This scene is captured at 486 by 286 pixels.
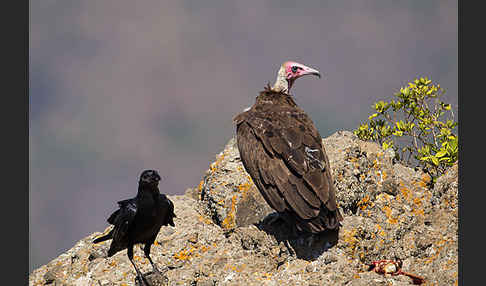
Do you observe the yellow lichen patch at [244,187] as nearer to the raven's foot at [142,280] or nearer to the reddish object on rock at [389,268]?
the raven's foot at [142,280]

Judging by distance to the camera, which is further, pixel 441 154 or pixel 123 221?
pixel 441 154

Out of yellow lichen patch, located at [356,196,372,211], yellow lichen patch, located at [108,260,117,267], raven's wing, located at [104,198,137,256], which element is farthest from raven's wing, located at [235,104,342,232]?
yellow lichen patch, located at [108,260,117,267]

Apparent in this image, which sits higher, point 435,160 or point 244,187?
point 244,187

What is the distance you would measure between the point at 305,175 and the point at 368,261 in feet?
4.69

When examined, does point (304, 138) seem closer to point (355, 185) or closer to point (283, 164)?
point (283, 164)

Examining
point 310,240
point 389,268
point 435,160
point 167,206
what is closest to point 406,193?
point 435,160

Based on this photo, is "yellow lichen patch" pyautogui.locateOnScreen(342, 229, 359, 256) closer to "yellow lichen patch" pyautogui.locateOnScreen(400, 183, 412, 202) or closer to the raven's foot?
"yellow lichen patch" pyautogui.locateOnScreen(400, 183, 412, 202)

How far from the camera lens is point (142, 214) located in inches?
233

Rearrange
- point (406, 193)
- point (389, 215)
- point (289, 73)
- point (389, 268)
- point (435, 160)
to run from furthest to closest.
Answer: point (289, 73), point (435, 160), point (406, 193), point (389, 215), point (389, 268)

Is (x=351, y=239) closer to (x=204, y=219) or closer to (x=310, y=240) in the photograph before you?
(x=310, y=240)

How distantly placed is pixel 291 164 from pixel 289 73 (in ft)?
9.94

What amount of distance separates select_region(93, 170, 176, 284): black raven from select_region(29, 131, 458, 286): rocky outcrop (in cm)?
58

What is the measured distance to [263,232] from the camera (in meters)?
6.58

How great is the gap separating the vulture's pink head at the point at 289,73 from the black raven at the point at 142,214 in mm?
3835
